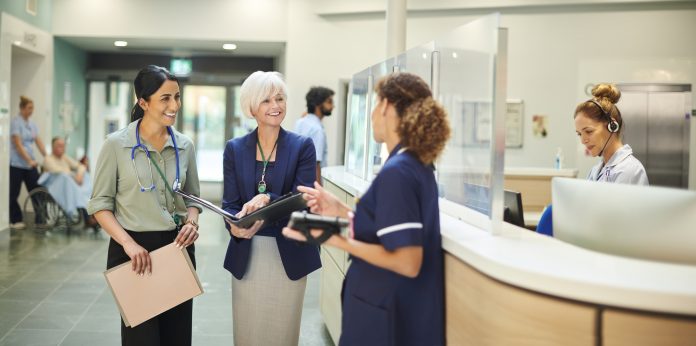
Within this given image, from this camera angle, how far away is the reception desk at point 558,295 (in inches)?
67.1

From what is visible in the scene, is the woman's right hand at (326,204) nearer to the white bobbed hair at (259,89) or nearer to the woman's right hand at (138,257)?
the white bobbed hair at (259,89)

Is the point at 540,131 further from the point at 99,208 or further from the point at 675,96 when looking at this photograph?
the point at 99,208

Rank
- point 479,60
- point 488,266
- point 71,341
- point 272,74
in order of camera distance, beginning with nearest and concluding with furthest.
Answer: point 488,266, point 479,60, point 272,74, point 71,341

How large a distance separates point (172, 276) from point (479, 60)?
63.2 inches

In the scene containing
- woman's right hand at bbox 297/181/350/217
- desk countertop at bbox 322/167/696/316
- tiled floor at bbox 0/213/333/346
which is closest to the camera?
desk countertop at bbox 322/167/696/316

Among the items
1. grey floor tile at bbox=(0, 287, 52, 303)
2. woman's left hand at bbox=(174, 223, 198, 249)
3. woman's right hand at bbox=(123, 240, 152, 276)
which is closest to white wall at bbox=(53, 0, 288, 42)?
grey floor tile at bbox=(0, 287, 52, 303)

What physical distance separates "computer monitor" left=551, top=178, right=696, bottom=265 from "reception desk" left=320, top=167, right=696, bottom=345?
0.05m

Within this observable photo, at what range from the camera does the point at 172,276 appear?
115 inches

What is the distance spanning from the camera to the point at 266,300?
10.3ft

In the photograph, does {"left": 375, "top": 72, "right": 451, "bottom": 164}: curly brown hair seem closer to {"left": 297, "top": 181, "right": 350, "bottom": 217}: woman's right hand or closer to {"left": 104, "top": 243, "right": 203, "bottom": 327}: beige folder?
{"left": 297, "top": 181, "right": 350, "bottom": 217}: woman's right hand

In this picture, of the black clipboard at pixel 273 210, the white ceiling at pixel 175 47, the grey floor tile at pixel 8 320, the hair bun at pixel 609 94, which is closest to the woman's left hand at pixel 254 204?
the black clipboard at pixel 273 210

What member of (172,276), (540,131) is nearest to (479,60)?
(172,276)

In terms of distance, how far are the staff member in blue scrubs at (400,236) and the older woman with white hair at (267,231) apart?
90 centimetres

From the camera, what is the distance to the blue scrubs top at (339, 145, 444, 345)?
1.99 m
